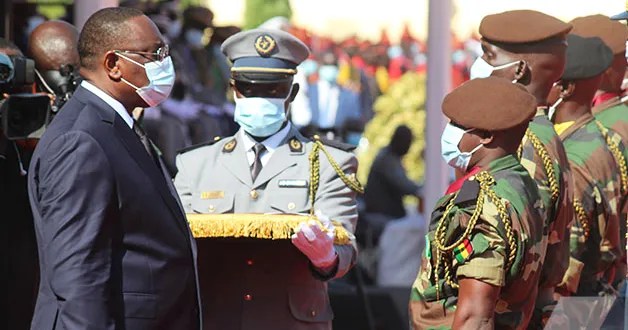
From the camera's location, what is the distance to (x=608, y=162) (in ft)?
21.0

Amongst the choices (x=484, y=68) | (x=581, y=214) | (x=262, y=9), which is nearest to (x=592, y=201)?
(x=581, y=214)

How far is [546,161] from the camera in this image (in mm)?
5195

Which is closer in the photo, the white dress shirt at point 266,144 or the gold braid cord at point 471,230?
the gold braid cord at point 471,230

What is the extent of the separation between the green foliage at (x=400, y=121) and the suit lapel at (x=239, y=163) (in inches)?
429

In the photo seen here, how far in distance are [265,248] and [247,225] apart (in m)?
0.37

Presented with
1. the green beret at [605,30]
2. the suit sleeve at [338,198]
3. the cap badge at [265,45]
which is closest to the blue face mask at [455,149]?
the suit sleeve at [338,198]

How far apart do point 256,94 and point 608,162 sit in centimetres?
Result: 170

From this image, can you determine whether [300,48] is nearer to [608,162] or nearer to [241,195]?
[241,195]

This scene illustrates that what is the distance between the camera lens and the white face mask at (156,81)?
4.73m

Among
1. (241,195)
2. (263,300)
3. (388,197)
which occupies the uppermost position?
(241,195)

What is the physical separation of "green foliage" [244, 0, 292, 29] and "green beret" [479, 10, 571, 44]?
18.6 meters

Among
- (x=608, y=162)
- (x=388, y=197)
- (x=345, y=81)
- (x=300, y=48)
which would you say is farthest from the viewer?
(x=345, y=81)

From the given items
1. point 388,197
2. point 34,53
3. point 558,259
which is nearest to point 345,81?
point 388,197

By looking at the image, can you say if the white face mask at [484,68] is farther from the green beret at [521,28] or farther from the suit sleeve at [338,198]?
the suit sleeve at [338,198]
